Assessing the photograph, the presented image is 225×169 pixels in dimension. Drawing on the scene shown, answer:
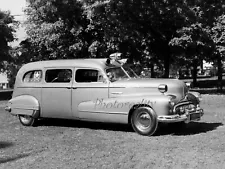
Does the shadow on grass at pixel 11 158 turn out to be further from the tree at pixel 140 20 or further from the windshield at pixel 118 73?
the tree at pixel 140 20

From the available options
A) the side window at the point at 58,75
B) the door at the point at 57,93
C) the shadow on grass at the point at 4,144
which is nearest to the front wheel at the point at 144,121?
the door at the point at 57,93

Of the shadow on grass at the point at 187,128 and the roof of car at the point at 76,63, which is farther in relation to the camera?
the roof of car at the point at 76,63

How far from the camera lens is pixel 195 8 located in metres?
20.0

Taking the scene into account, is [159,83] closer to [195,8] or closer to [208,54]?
[195,8]

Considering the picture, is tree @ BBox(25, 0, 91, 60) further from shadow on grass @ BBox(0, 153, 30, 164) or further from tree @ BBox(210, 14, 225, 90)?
shadow on grass @ BBox(0, 153, 30, 164)

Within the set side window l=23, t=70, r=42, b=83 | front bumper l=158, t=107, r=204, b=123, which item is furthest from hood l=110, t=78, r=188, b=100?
side window l=23, t=70, r=42, b=83

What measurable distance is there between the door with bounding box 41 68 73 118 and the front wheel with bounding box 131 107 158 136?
6.10 ft

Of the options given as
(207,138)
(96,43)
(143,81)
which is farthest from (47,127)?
(96,43)

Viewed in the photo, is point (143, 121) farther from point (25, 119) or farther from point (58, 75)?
point (25, 119)

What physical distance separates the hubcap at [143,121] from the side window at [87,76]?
145 centimetres

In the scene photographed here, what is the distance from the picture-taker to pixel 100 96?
9078mm

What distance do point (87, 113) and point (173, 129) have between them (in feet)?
7.05

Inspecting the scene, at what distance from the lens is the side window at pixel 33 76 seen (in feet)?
33.4

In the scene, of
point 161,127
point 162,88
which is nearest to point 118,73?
point 162,88
